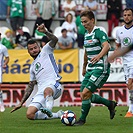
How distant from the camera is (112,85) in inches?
897

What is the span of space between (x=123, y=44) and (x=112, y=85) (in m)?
7.64

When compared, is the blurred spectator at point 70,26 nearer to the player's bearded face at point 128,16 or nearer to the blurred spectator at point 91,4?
the blurred spectator at point 91,4

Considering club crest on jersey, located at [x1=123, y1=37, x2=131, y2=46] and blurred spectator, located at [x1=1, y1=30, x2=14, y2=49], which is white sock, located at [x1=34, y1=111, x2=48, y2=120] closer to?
club crest on jersey, located at [x1=123, y1=37, x2=131, y2=46]

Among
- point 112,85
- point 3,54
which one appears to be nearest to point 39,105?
point 3,54

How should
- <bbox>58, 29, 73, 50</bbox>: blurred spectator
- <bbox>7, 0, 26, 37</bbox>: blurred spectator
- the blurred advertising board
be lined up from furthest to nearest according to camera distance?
1. <bbox>7, 0, 26, 37</bbox>: blurred spectator
2. <bbox>58, 29, 73, 50</bbox>: blurred spectator
3. the blurred advertising board

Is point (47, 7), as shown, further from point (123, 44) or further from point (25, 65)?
point (123, 44)

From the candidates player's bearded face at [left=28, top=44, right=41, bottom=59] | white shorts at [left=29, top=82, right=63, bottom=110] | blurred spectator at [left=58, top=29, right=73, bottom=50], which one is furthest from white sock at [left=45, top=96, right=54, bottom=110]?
blurred spectator at [left=58, top=29, right=73, bottom=50]

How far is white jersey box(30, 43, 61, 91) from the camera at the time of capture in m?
13.6

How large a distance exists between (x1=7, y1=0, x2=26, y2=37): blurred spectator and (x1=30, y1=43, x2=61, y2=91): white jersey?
11.9m

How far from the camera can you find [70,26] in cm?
2498

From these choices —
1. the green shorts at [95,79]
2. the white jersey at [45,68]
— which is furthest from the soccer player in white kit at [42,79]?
the green shorts at [95,79]

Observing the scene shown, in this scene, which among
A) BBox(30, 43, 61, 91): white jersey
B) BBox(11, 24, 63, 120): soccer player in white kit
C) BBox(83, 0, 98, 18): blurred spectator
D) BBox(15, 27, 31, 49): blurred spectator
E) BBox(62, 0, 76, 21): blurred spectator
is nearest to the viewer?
BBox(11, 24, 63, 120): soccer player in white kit

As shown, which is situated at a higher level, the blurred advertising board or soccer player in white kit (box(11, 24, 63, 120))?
soccer player in white kit (box(11, 24, 63, 120))

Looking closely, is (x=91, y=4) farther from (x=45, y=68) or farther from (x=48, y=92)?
(x=48, y=92)
